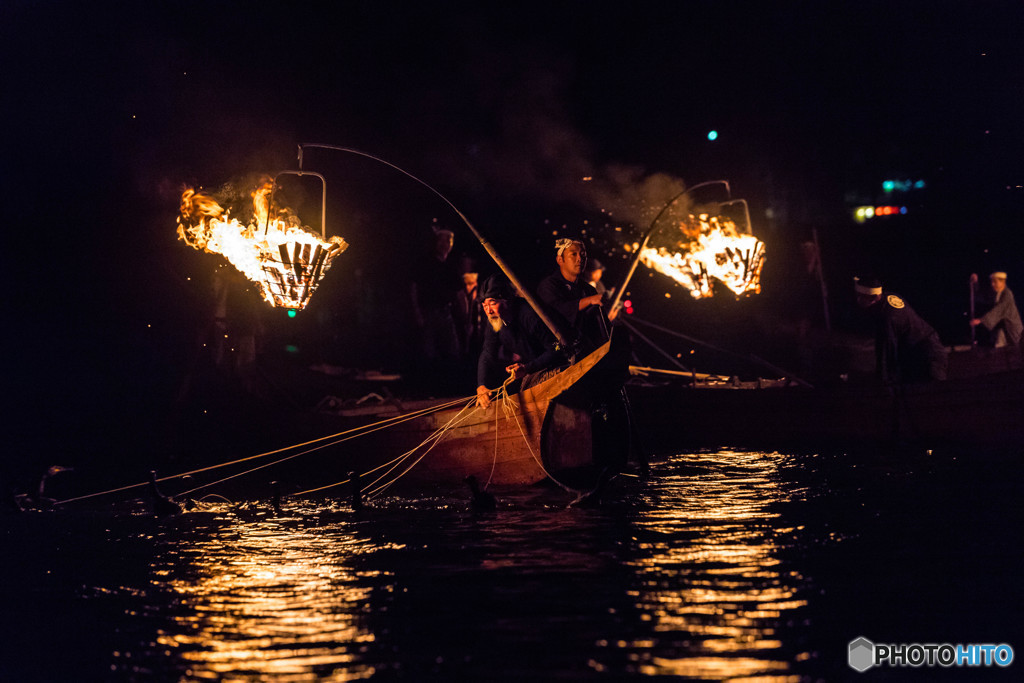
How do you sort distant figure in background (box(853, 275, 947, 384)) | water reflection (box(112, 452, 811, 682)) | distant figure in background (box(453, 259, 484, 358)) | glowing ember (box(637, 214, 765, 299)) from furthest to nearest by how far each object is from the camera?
glowing ember (box(637, 214, 765, 299)) → distant figure in background (box(453, 259, 484, 358)) → distant figure in background (box(853, 275, 947, 384)) → water reflection (box(112, 452, 811, 682))

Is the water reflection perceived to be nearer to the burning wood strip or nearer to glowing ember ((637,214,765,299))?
the burning wood strip

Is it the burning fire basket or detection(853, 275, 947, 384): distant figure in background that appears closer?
the burning fire basket

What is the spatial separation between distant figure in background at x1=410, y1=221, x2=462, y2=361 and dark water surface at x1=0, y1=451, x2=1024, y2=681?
610 centimetres

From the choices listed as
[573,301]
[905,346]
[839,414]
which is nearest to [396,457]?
[573,301]

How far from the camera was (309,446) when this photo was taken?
11305 mm

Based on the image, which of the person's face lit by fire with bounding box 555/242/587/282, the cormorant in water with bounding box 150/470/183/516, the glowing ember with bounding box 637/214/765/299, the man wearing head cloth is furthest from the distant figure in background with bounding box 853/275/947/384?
the cormorant in water with bounding box 150/470/183/516

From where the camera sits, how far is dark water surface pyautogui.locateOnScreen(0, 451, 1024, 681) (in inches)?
191

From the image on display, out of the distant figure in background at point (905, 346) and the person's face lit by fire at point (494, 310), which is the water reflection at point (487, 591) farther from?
the distant figure in background at point (905, 346)

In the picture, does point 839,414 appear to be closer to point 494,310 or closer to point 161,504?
point 494,310

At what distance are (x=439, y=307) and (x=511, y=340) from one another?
6.38m

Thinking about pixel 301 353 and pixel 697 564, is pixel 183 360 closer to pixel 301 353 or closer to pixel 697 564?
pixel 301 353

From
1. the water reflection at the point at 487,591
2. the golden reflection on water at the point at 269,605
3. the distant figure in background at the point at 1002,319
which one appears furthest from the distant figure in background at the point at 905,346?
the golden reflection on water at the point at 269,605

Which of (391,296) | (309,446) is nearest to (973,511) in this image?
(309,446)

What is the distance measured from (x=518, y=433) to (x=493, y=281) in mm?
1634
